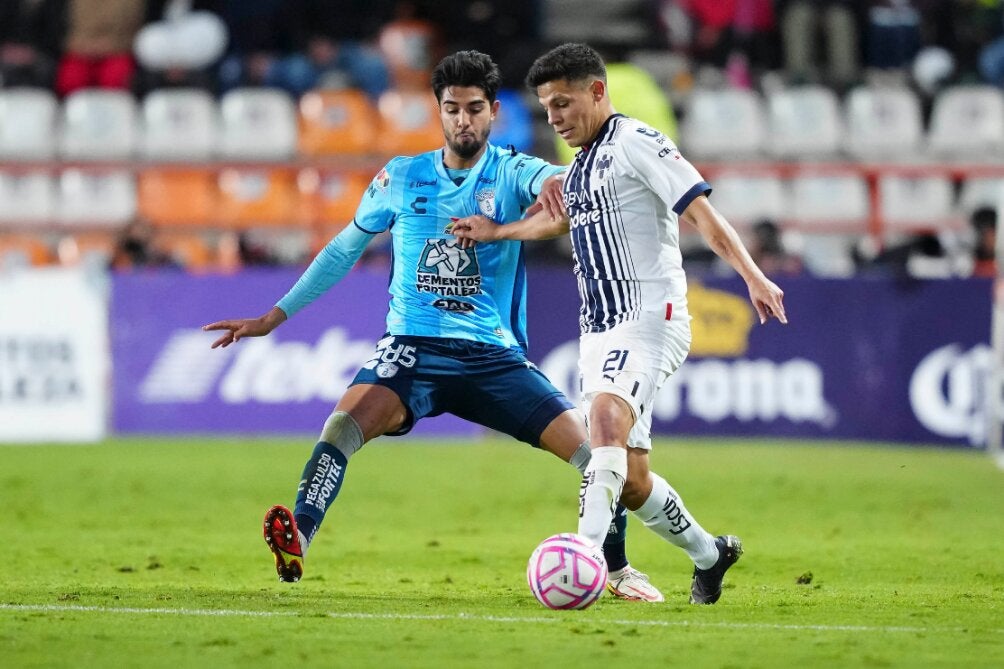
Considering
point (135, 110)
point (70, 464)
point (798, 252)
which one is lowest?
point (70, 464)

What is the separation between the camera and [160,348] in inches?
629

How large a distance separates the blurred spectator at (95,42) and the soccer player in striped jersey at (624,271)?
48.7ft

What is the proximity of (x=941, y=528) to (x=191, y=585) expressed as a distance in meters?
5.03

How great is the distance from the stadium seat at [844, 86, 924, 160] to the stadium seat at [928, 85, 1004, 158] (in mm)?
266

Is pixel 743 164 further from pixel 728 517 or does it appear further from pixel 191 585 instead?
pixel 191 585

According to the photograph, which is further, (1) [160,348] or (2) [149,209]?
(2) [149,209]

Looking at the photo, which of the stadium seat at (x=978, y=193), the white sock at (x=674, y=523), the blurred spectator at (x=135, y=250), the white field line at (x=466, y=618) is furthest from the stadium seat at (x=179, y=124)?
the white sock at (x=674, y=523)

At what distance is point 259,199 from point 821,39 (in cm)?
781

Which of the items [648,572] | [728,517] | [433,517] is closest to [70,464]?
[433,517]

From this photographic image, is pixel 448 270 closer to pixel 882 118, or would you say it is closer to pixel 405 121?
pixel 405 121

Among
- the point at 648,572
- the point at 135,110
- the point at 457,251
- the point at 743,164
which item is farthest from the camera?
the point at 135,110

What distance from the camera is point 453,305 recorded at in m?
7.75

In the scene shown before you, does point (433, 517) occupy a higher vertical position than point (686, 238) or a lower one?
lower

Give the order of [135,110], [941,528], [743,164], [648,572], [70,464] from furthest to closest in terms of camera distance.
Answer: [135,110] → [743,164] → [70,464] → [941,528] → [648,572]
